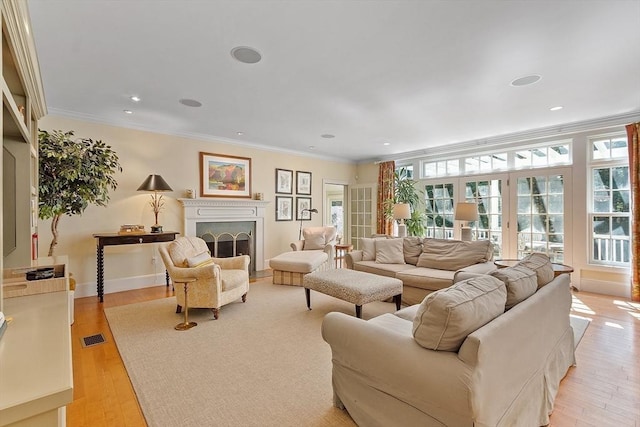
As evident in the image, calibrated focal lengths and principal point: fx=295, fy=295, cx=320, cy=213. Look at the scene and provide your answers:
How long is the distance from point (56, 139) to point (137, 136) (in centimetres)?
129

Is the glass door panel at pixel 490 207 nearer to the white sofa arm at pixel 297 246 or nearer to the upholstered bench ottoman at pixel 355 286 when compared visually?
the upholstered bench ottoman at pixel 355 286

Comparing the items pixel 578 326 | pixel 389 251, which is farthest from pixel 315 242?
pixel 578 326

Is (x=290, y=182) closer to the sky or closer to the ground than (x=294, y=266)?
closer to the sky

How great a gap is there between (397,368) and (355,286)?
172 cm

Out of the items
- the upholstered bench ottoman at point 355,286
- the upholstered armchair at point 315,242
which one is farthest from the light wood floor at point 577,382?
the upholstered armchair at point 315,242

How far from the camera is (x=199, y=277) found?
126 inches

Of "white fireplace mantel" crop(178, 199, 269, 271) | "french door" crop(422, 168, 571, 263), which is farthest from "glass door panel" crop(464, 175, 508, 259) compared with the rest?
"white fireplace mantel" crop(178, 199, 269, 271)

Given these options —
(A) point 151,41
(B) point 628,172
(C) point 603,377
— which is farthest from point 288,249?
(B) point 628,172

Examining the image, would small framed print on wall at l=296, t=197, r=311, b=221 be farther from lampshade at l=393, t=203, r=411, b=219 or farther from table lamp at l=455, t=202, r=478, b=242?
table lamp at l=455, t=202, r=478, b=242

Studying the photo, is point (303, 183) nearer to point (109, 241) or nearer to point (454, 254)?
point (454, 254)

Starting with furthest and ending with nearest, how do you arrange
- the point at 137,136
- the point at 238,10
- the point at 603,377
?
the point at 137,136
the point at 603,377
the point at 238,10

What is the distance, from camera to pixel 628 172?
420 centimetres

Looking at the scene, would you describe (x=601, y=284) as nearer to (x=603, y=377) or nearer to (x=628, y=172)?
(x=628, y=172)

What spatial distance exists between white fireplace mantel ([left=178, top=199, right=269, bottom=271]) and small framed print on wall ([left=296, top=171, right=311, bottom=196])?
1.00 m
